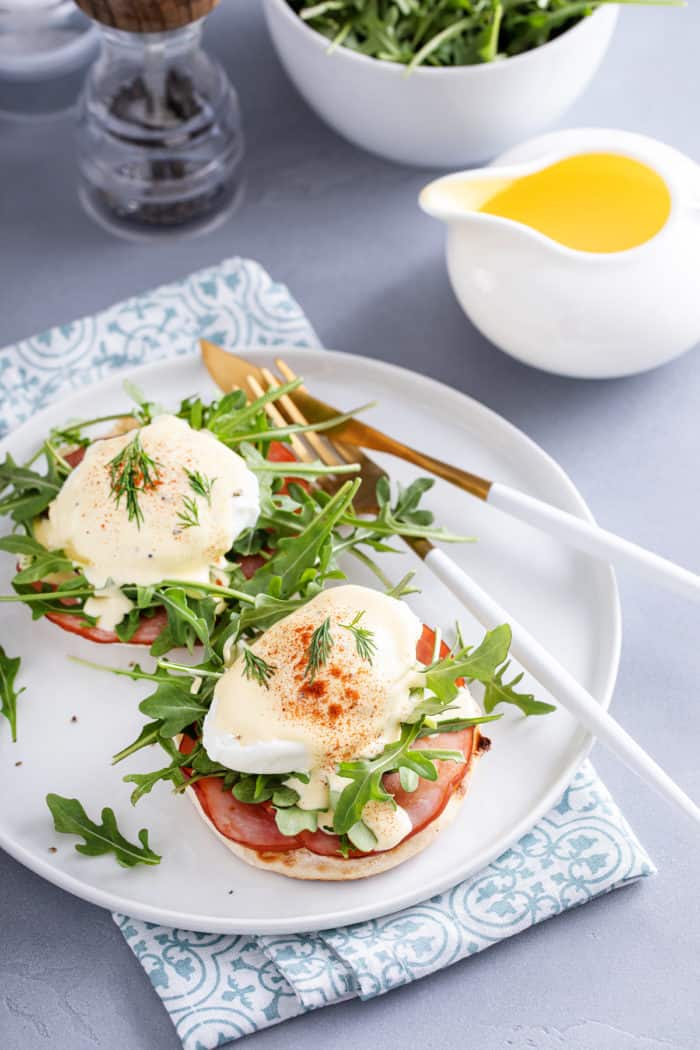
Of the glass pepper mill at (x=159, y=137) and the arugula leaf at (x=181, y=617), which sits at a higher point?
the glass pepper mill at (x=159, y=137)

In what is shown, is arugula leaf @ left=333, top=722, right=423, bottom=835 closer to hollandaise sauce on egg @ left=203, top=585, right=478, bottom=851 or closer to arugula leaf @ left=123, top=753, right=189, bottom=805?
hollandaise sauce on egg @ left=203, top=585, right=478, bottom=851

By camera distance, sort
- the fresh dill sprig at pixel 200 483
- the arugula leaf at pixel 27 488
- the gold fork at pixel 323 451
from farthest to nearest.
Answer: the gold fork at pixel 323 451 → the arugula leaf at pixel 27 488 → the fresh dill sprig at pixel 200 483

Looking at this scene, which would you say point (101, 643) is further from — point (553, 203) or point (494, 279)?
point (553, 203)

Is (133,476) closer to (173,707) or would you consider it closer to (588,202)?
(173,707)

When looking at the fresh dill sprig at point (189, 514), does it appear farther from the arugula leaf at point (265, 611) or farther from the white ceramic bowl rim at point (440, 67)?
the white ceramic bowl rim at point (440, 67)

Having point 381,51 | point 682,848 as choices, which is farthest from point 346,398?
point 682,848

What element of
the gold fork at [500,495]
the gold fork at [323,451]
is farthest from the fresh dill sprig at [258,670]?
the gold fork at [500,495]
